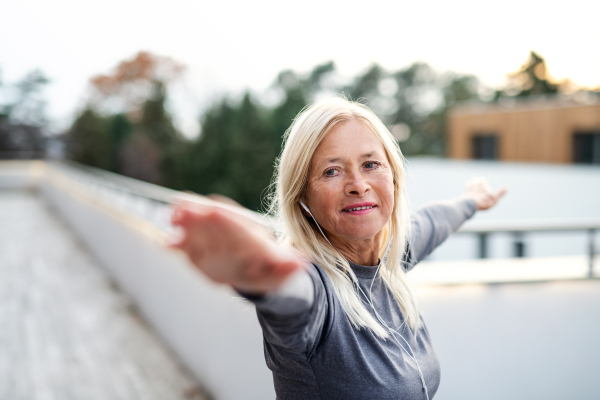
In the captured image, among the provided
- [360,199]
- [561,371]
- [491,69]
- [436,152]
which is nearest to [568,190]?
[561,371]

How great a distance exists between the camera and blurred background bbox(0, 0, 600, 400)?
194cm

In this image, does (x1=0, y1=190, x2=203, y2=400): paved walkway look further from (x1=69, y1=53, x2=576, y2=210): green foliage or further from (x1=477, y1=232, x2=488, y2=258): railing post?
(x1=69, y1=53, x2=576, y2=210): green foliage

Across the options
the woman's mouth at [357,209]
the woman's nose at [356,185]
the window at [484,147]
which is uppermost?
the woman's nose at [356,185]

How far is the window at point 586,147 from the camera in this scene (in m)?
13.4

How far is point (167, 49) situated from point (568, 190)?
21.9 metres

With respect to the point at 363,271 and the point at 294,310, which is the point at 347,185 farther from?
the point at 294,310

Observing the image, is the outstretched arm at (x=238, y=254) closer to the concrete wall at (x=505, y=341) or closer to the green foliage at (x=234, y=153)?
the concrete wall at (x=505, y=341)

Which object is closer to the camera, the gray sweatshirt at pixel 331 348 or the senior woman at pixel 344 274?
the gray sweatshirt at pixel 331 348

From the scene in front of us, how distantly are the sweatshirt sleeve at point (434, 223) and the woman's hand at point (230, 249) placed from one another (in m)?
0.96

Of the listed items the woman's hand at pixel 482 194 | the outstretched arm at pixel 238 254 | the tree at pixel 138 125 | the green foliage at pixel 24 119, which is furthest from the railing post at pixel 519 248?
the tree at pixel 138 125

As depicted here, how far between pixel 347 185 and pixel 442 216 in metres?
0.74

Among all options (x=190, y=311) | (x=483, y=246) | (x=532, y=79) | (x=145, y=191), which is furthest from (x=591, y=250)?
(x=532, y=79)

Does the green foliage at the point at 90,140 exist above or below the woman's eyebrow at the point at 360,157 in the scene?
below

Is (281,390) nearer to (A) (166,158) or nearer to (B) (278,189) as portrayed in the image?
(B) (278,189)
